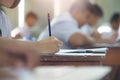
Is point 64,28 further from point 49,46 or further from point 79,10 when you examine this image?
point 49,46

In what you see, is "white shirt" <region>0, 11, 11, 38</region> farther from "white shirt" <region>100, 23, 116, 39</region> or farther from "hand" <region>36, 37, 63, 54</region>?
"white shirt" <region>100, 23, 116, 39</region>

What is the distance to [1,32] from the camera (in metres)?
1.42

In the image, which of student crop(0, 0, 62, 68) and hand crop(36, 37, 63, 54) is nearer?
student crop(0, 0, 62, 68)

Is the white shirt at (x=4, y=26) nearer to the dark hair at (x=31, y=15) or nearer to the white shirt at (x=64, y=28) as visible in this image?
the white shirt at (x=64, y=28)

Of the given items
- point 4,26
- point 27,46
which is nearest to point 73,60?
point 4,26

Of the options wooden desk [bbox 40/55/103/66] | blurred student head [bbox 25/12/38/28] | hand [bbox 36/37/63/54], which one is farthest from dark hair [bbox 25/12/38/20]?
wooden desk [bbox 40/55/103/66]

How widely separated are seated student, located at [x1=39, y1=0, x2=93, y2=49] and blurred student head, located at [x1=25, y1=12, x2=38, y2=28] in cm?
300

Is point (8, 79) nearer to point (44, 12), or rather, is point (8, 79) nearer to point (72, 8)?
point (72, 8)

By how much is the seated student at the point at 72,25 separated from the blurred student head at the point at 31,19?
118 inches

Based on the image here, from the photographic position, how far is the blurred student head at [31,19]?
5.57m

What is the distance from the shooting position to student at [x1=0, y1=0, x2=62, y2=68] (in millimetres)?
253

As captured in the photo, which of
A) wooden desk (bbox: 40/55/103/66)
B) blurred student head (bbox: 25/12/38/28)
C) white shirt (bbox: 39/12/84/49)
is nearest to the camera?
wooden desk (bbox: 40/55/103/66)

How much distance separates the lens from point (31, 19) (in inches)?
220

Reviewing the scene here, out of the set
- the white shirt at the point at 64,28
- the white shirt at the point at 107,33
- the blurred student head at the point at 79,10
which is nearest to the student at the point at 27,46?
the white shirt at the point at 64,28
